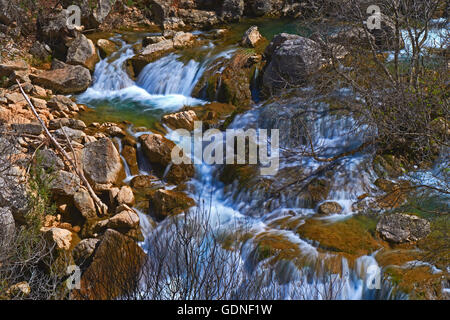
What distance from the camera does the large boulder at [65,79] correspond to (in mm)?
11172

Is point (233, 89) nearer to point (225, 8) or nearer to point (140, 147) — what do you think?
point (140, 147)

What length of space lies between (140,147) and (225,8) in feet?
28.0

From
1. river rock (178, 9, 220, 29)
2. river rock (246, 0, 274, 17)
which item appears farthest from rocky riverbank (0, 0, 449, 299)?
river rock (246, 0, 274, 17)

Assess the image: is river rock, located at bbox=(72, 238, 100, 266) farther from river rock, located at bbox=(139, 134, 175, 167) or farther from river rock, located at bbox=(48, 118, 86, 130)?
river rock, located at bbox=(48, 118, 86, 130)

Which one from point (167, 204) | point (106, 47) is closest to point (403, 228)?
point (167, 204)

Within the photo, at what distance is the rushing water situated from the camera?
6.12 metres

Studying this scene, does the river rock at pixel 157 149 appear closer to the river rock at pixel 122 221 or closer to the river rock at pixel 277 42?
the river rock at pixel 122 221

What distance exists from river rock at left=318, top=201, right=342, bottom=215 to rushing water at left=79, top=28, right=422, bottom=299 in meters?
0.13

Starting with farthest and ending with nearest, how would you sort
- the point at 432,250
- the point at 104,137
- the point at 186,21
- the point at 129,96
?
the point at 186,21, the point at 129,96, the point at 104,137, the point at 432,250

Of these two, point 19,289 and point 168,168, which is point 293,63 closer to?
point 168,168

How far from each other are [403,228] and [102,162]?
5.22 meters
